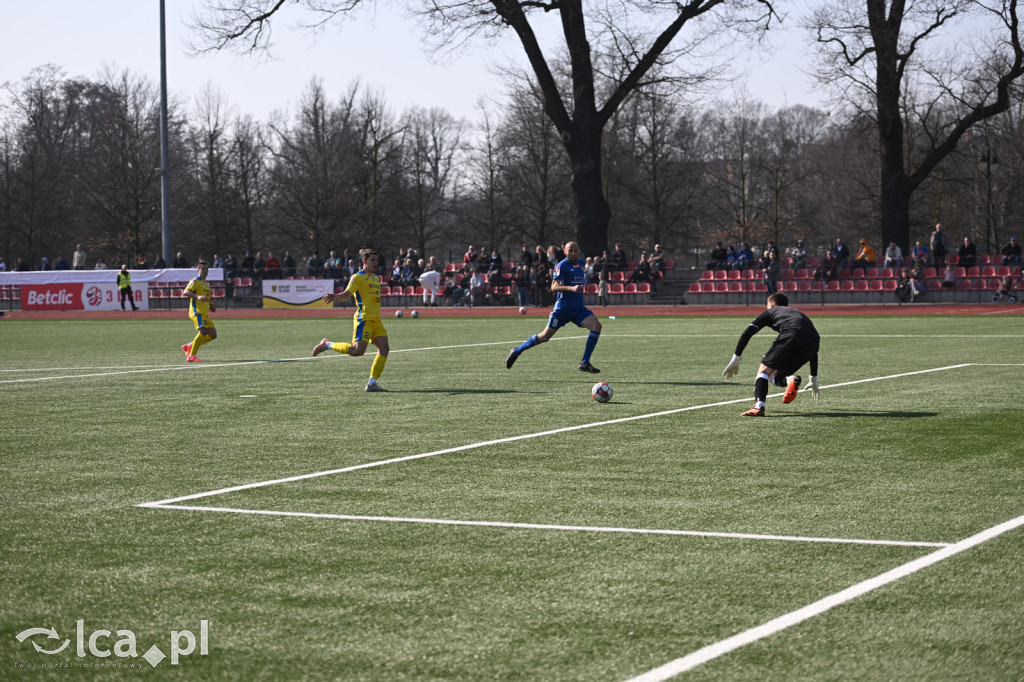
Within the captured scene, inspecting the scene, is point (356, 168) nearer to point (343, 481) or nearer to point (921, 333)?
point (921, 333)

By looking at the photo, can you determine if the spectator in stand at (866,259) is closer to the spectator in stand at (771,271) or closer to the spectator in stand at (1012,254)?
the spectator in stand at (771,271)

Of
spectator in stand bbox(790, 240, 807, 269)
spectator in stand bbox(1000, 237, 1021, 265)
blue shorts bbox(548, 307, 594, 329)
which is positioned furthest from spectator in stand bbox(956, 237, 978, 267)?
blue shorts bbox(548, 307, 594, 329)

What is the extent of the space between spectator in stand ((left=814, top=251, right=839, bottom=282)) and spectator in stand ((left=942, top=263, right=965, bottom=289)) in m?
4.00

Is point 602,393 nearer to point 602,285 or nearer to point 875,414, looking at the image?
point 875,414

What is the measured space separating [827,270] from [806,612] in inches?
1636

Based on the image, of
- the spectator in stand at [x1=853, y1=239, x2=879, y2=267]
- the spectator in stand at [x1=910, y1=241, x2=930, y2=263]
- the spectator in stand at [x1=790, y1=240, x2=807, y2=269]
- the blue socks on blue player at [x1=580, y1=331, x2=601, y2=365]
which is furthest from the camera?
the spectator in stand at [x1=790, y1=240, x2=807, y2=269]

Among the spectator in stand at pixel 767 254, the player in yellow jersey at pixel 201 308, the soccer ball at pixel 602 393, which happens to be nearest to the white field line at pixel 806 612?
the soccer ball at pixel 602 393

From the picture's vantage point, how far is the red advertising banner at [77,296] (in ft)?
164

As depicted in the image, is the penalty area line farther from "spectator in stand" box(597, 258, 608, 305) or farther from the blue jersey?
"spectator in stand" box(597, 258, 608, 305)

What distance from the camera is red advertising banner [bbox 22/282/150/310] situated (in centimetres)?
4991

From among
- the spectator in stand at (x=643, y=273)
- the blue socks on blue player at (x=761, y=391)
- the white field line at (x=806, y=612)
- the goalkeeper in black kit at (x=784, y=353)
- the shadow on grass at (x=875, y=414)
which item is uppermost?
the spectator in stand at (x=643, y=273)

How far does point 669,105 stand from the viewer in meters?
71.2

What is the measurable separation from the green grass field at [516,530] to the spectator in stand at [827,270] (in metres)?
30.4

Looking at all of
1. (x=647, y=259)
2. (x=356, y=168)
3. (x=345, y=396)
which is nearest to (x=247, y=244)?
(x=356, y=168)
